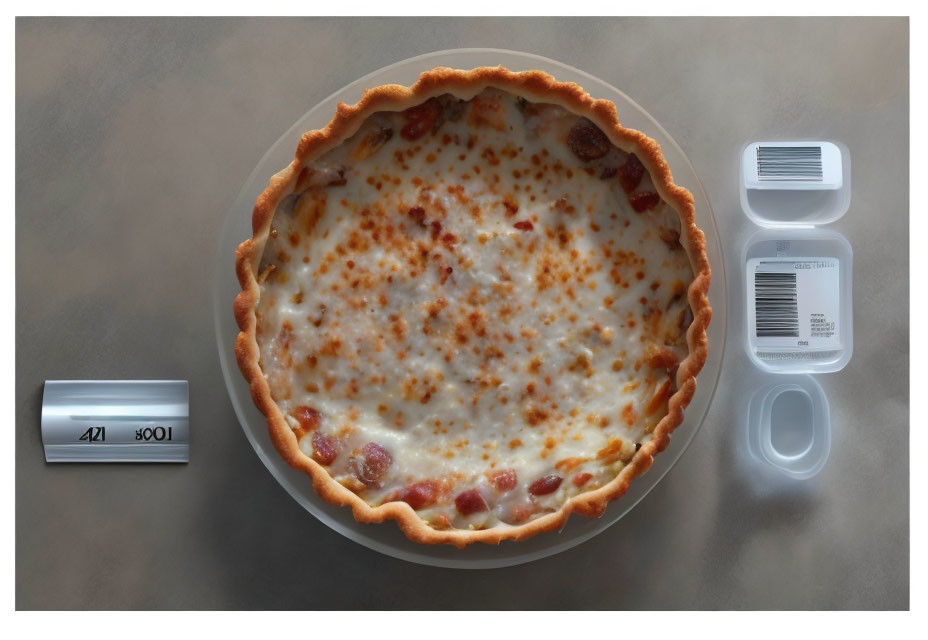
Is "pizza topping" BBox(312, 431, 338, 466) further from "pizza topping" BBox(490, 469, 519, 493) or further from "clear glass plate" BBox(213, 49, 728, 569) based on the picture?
"pizza topping" BBox(490, 469, 519, 493)

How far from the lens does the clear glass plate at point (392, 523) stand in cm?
175

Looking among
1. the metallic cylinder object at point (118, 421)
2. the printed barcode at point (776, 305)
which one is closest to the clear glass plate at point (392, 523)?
the printed barcode at point (776, 305)

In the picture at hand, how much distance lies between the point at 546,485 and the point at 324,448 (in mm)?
475

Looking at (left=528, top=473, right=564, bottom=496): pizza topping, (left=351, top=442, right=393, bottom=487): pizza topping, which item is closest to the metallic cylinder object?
(left=351, top=442, right=393, bottom=487): pizza topping

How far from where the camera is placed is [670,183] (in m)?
1.63

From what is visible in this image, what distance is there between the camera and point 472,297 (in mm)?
1707

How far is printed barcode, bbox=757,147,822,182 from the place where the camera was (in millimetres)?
1895

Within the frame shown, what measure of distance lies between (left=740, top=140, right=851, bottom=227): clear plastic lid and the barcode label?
131 mm

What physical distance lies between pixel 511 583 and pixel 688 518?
0.47 metres

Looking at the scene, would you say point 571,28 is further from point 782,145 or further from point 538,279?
point 538,279

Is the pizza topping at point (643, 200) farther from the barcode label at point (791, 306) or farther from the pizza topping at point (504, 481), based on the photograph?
the pizza topping at point (504, 481)

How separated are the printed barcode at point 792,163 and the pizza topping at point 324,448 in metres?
1.19

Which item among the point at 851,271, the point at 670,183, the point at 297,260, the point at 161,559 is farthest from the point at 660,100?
the point at 161,559

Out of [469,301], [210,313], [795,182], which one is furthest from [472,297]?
[795,182]
